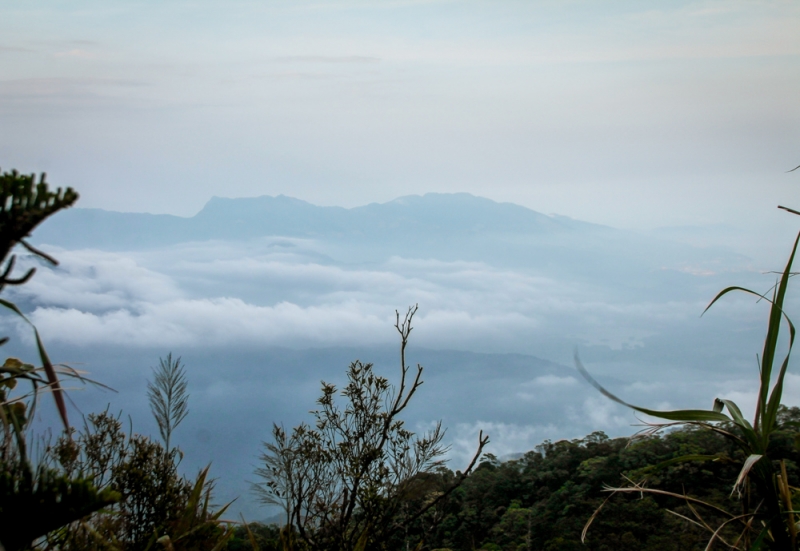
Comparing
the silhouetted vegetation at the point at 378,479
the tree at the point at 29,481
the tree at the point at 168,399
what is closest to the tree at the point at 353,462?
the silhouetted vegetation at the point at 378,479

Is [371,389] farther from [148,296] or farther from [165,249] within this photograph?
[165,249]

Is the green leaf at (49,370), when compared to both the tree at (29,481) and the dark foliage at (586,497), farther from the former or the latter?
the dark foliage at (586,497)

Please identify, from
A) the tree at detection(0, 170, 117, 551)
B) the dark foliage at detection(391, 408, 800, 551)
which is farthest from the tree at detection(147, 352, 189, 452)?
the tree at detection(0, 170, 117, 551)

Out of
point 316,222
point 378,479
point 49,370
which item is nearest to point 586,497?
point 378,479

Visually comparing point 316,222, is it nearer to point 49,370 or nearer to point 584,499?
point 584,499

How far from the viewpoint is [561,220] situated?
98750 millimetres

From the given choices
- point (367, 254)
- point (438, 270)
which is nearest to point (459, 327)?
point (438, 270)

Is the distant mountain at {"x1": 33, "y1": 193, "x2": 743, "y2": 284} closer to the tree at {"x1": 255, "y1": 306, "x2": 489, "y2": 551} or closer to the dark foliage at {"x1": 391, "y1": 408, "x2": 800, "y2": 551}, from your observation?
the dark foliage at {"x1": 391, "y1": 408, "x2": 800, "y2": 551}

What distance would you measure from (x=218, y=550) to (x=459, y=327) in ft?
215

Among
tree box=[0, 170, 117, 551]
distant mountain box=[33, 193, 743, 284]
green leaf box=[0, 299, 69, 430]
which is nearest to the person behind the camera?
tree box=[0, 170, 117, 551]

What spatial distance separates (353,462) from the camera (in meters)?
2.41

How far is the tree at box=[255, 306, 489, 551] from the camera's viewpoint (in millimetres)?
2383

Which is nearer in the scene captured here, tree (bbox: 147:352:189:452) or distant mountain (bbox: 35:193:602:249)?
tree (bbox: 147:352:189:452)

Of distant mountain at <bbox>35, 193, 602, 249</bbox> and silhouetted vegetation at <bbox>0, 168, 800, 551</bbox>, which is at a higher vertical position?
distant mountain at <bbox>35, 193, 602, 249</bbox>
